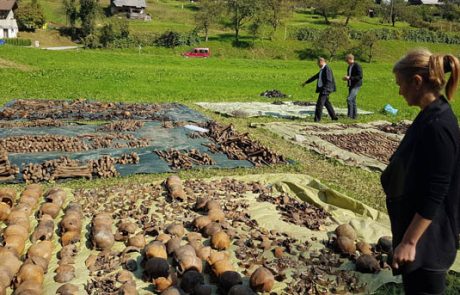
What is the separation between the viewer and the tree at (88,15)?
52062 mm

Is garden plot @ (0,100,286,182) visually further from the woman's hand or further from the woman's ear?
the woman's ear

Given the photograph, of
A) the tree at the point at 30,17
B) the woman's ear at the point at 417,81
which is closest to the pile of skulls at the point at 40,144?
the woman's ear at the point at 417,81

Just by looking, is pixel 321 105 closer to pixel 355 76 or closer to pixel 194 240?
pixel 355 76

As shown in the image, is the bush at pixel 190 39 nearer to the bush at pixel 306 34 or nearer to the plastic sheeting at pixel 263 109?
the bush at pixel 306 34

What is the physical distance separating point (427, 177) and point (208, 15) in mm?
54780

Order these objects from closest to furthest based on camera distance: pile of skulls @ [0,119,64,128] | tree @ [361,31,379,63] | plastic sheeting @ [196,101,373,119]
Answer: pile of skulls @ [0,119,64,128] < plastic sheeting @ [196,101,373,119] < tree @ [361,31,379,63]

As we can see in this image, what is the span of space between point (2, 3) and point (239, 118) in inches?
2142

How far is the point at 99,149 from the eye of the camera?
10.3 meters

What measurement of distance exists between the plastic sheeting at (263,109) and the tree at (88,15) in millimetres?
39447

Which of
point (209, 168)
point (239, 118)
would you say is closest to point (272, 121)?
point (239, 118)

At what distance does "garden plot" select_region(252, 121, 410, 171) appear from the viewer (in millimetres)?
10875

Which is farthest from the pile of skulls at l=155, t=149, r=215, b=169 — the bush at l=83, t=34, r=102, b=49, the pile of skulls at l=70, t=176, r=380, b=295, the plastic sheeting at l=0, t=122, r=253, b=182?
the bush at l=83, t=34, r=102, b=49

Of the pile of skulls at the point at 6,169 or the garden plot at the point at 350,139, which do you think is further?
the garden plot at the point at 350,139

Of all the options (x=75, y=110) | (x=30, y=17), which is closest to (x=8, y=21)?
(x=30, y=17)
